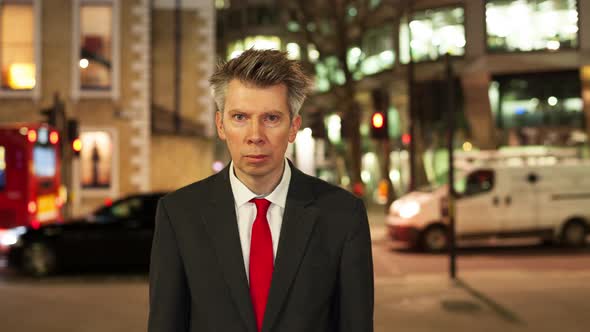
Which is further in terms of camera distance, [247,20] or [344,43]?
[247,20]

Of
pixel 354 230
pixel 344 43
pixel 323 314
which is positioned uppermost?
pixel 344 43

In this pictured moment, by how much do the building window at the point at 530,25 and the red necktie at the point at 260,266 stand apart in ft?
95.3

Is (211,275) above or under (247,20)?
under

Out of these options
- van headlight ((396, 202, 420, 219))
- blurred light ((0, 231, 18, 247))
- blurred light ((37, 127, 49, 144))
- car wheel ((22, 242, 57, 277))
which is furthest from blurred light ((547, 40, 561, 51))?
car wheel ((22, 242, 57, 277))

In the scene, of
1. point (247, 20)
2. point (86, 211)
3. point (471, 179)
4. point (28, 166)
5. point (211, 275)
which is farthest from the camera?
point (247, 20)

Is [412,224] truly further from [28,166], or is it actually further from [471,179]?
[28,166]

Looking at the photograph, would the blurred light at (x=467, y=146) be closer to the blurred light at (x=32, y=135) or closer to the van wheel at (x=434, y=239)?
the van wheel at (x=434, y=239)

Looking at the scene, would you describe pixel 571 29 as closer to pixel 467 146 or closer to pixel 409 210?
pixel 467 146

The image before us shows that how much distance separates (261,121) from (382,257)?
13.9 metres

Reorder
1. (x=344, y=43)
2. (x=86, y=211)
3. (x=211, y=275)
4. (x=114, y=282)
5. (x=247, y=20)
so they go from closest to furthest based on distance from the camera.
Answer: (x=211, y=275) < (x=114, y=282) < (x=86, y=211) < (x=344, y=43) < (x=247, y=20)

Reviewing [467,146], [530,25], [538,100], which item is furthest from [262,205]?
[467,146]

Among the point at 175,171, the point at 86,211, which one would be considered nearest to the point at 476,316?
the point at 86,211

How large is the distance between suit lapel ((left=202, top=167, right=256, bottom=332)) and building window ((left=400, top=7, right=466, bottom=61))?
3026cm

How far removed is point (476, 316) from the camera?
894 cm
